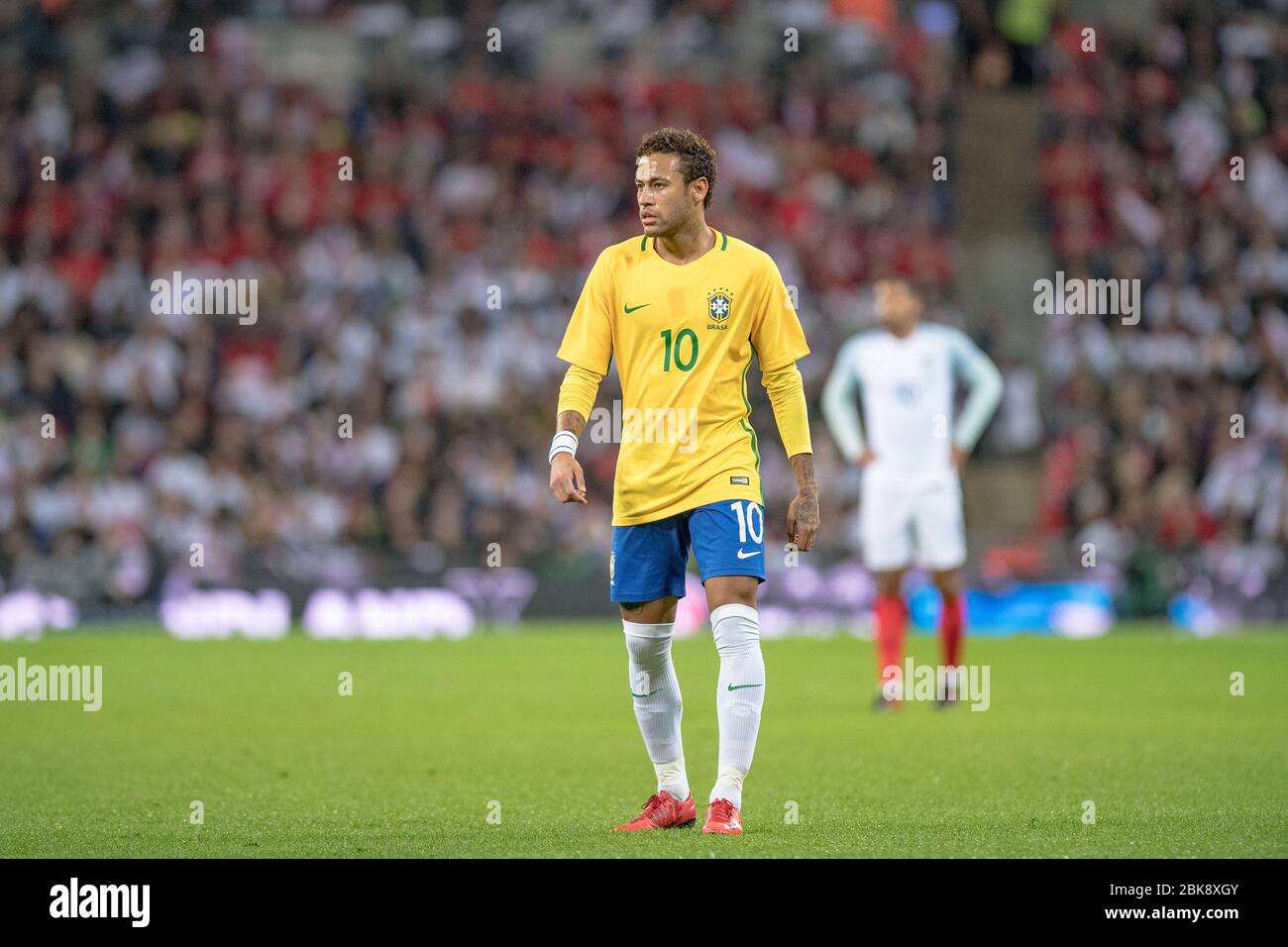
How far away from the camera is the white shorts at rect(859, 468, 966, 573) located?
12898mm

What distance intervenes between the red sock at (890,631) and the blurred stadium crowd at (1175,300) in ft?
27.0

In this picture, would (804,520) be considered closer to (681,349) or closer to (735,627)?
(735,627)

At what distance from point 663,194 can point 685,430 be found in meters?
0.87

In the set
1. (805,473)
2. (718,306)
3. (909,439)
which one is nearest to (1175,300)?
(909,439)

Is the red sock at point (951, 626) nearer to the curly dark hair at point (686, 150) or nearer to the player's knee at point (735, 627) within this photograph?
the player's knee at point (735, 627)

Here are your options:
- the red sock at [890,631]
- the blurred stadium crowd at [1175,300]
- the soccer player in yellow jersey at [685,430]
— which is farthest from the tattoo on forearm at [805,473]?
the blurred stadium crowd at [1175,300]

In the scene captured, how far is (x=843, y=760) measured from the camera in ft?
32.3

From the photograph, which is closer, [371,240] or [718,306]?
[718,306]

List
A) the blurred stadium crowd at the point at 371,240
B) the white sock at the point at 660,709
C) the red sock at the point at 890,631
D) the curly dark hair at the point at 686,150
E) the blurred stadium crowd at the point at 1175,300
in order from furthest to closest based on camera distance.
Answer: the blurred stadium crowd at the point at 1175,300, the blurred stadium crowd at the point at 371,240, the red sock at the point at 890,631, the white sock at the point at 660,709, the curly dark hair at the point at 686,150

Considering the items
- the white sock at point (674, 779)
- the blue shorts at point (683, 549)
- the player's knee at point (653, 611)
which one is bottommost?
the white sock at point (674, 779)

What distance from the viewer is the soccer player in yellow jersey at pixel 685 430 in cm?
726

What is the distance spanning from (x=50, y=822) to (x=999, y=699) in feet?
23.4

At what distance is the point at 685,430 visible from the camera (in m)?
7.38

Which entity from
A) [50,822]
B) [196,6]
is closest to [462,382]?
[196,6]
